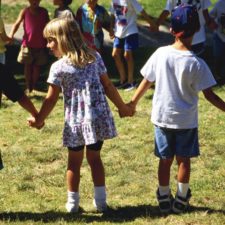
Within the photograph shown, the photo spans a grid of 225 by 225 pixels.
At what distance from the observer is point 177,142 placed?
4.48m

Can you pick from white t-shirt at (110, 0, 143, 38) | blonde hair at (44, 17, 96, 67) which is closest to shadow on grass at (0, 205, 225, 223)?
blonde hair at (44, 17, 96, 67)

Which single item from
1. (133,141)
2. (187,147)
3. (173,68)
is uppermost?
(173,68)

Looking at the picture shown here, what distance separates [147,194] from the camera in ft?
16.9

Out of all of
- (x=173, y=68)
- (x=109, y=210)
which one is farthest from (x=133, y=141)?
(x=173, y=68)

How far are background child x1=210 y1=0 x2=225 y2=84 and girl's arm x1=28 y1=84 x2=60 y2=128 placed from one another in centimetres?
467

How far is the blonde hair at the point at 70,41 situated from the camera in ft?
14.1

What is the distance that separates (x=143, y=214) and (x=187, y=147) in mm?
684

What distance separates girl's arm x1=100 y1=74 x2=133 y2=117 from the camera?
4496mm

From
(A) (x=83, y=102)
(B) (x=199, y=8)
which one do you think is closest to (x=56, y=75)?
(A) (x=83, y=102)

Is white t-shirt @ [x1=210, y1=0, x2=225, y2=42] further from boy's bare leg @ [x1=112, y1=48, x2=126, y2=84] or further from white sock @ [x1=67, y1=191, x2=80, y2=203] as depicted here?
white sock @ [x1=67, y1=191, x2=80, y2=203]

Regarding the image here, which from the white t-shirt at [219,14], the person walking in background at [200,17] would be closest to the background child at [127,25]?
the person walking in background at [200,17]

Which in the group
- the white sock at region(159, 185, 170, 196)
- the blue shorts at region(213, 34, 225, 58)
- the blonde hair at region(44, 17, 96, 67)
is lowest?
the white sock at region(159, 185, 170, 196)

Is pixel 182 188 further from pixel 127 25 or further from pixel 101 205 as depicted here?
pixel 127 25

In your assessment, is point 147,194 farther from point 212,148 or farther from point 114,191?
point 212,148
